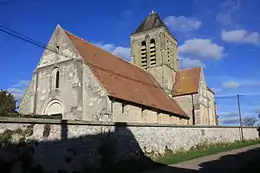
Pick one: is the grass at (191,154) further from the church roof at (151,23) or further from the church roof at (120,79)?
the church roof at (151,23)

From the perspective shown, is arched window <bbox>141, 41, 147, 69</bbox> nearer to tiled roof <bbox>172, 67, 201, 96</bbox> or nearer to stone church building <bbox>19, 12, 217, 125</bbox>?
stone church building <bbox>19, 12, 217, 125</bbox>

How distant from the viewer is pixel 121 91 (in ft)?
72.9

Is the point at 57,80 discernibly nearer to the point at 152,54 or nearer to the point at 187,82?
the point at 152,54

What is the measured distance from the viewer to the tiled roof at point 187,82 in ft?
109

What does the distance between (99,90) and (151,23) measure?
64.3ft

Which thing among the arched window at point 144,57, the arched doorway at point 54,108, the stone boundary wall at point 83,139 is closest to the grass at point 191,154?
the stone boundary wall at point 83,139

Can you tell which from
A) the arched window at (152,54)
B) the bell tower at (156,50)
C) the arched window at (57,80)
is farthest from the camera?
the arched window at (152,54)

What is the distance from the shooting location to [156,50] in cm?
3522

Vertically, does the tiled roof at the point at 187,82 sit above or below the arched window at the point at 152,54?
below

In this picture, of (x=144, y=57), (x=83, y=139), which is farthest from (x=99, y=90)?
(x=144, y=57)

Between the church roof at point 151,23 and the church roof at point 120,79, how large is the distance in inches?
334

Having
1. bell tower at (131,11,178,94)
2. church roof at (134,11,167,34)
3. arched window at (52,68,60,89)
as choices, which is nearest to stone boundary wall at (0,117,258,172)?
arched window at (52,68,60,89)

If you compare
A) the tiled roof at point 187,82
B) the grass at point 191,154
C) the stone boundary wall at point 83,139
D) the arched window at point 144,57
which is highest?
the arched window at point 144,57

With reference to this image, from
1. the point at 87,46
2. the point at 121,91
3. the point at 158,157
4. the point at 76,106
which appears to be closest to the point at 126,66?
the point at 87,46
